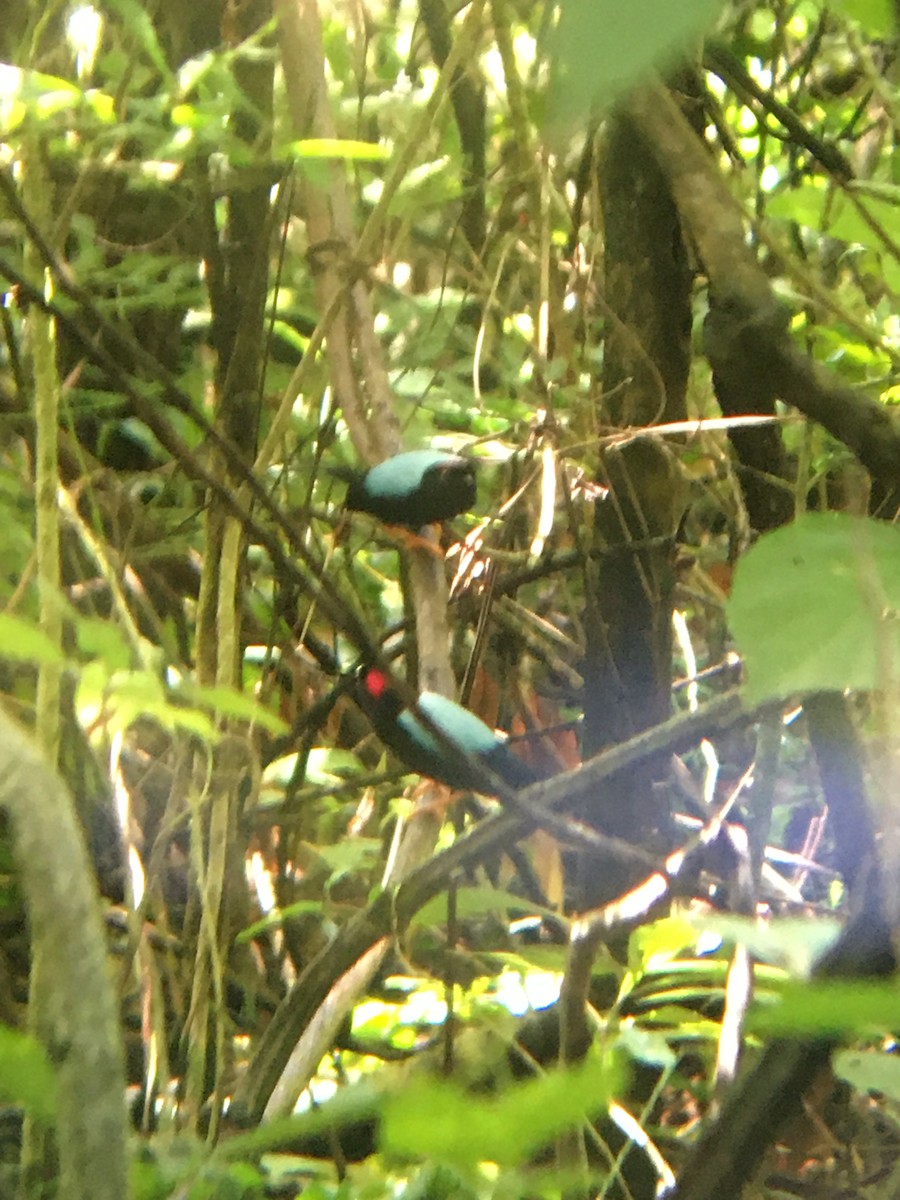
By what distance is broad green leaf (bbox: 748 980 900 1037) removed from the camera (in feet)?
0.71

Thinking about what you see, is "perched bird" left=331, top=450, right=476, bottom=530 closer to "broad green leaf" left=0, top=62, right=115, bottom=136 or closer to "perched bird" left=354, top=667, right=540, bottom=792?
"perched bird" left=354, top=667, right=540, bottom=792

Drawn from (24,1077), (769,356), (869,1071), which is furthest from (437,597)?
(24,1077)

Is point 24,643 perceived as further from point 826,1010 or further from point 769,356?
point 769,356

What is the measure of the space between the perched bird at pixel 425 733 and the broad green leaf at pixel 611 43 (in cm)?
65

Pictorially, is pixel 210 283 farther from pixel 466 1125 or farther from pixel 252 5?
pixel 466 1125

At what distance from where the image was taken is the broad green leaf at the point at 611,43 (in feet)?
0.47

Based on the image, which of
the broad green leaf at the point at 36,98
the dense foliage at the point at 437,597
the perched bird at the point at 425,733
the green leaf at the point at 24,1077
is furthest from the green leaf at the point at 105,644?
the broad green leaf at the point at 36,98

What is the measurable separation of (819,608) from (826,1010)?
0.79 ft

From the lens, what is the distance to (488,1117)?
0.23 m

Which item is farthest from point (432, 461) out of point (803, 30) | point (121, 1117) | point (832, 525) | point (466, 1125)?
point (803, 30)

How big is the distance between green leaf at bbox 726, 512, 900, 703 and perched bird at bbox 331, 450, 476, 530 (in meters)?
0.43

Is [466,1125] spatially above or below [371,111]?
below

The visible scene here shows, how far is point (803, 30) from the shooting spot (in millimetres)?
1497

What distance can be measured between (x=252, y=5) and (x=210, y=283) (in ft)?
0.82
